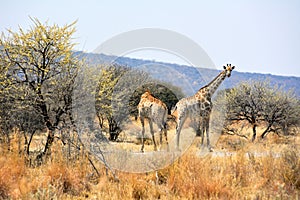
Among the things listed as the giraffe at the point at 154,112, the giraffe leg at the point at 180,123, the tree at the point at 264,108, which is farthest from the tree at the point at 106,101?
the tree at the point at 264,108

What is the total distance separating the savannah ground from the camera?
5.61 meters

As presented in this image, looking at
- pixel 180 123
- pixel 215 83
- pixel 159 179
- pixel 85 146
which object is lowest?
pixel 159 179

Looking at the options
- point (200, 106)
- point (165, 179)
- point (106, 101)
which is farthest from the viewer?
point (106, 101)

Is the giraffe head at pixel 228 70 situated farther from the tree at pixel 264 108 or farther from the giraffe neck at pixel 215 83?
the tree at pixel 264 108

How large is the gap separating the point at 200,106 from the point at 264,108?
8.48m

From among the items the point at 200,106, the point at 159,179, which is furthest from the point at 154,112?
the point at 159,179

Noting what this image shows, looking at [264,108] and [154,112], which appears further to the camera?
[264,108]

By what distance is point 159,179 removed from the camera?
21.2 ft

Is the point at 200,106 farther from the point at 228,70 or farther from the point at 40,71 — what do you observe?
the point at 40,71

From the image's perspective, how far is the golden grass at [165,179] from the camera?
5.61m

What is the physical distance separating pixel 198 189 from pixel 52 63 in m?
5.58

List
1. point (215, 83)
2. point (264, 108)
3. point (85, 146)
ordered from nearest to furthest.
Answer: point (85, 146) < point (215, 83) < point (264, 108)

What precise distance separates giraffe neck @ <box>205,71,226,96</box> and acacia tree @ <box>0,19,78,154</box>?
4262 millimetres

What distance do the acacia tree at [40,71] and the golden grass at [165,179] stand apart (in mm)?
2201
